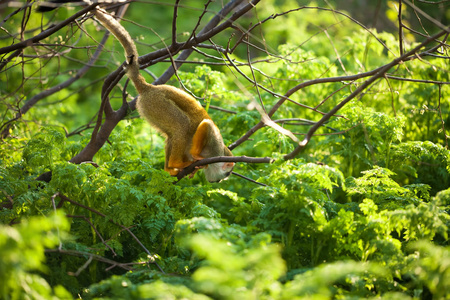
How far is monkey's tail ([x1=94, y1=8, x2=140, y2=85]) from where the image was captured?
14.7 ft

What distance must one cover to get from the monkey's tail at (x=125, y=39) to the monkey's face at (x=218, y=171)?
1.44 m

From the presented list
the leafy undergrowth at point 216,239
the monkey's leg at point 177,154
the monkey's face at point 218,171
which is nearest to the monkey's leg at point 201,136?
the monkey's leg at point 177,154

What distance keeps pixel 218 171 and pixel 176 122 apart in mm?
859

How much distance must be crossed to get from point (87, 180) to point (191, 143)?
1521 mm

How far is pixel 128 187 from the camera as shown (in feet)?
12.8

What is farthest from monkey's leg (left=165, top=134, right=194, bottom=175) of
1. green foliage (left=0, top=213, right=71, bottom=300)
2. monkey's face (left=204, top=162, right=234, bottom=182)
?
green foliage (left=0, top=213, right=71, bottom=300)

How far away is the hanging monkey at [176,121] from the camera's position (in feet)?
16.0

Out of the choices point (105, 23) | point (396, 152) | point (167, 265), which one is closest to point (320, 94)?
point (396, 152)

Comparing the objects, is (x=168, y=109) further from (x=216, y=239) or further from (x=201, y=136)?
(x=216, y=239)

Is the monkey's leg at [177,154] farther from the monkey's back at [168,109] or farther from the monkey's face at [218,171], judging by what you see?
the monkey's face at [218,171]

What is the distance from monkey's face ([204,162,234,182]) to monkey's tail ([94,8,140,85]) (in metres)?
1.44

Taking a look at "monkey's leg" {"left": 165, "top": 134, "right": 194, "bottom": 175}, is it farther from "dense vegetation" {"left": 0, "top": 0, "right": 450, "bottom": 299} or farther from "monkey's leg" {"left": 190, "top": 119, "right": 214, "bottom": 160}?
"dense vegetation" {"left": 0, "top": 0, "right": 450, "bottom": 299}

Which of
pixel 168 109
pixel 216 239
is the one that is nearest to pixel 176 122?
pixel 168 109

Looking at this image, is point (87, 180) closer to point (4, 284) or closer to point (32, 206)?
point (32, 206)
